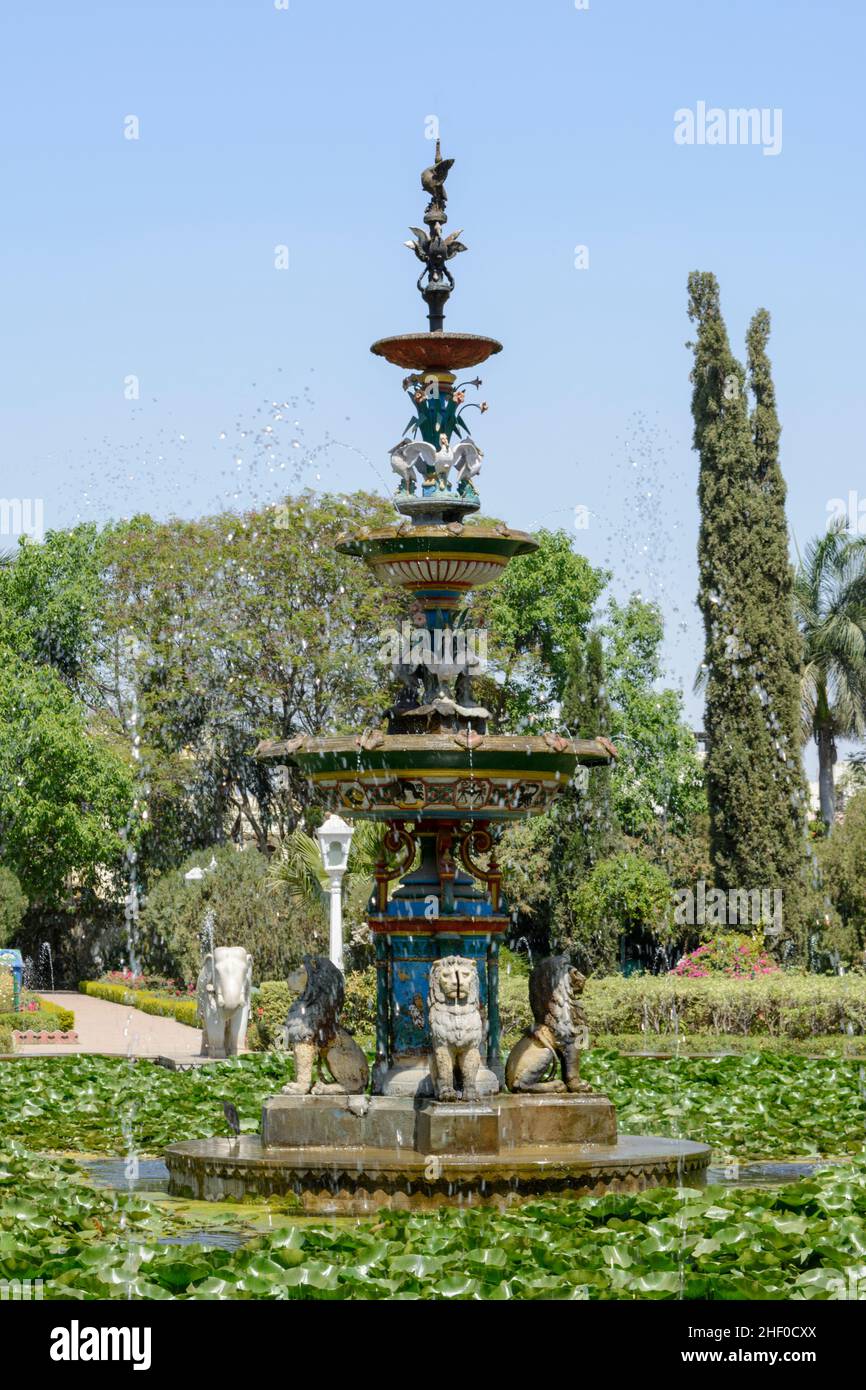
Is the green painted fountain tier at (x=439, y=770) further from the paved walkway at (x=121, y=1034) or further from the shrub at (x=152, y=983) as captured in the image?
the shrub at (x=152, y=983)

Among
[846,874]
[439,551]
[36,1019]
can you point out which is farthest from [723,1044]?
[846,874]

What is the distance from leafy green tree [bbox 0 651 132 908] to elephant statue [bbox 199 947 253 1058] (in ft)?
56.3

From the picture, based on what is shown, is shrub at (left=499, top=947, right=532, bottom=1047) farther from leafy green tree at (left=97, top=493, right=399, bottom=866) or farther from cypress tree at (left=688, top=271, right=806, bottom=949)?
leafy green tree at (left=97, top=493, right=399, bottom=866)

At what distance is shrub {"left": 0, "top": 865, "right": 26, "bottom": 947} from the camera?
4212 centimetres

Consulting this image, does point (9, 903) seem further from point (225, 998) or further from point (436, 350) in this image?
point (436, 350)

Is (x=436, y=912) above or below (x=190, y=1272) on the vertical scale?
above

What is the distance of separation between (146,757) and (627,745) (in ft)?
32.9

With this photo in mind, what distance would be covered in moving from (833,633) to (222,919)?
1912 cm

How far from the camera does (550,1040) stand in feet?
45.6

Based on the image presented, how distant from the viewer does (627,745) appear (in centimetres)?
4331

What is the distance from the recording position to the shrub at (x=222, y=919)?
37.1 m

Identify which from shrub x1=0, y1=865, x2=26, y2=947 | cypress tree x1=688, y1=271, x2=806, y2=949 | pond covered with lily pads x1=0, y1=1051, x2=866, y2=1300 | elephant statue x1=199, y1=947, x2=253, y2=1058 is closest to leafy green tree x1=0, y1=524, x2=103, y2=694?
shrub x1=0, y1=865, x2=26, y2=947
